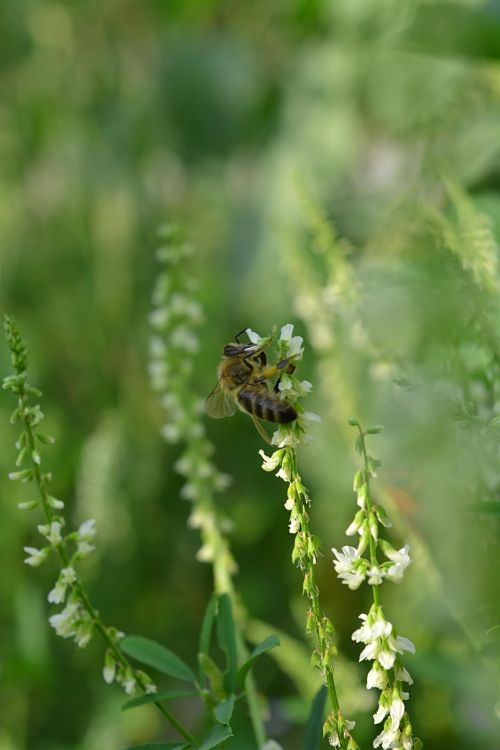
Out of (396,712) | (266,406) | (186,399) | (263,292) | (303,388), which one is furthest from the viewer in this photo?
(263,292)

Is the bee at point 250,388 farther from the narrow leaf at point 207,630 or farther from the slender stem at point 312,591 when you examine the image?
the narrow leaf at point 207,630

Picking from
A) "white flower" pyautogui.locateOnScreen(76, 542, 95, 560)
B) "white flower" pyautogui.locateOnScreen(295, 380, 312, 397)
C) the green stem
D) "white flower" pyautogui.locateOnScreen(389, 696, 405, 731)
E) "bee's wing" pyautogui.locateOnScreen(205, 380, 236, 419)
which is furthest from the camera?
"bee's wing" pyautogui.locateOnScreen(205, 380, 236, 419)

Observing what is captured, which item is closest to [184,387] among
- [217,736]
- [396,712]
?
[217,736]

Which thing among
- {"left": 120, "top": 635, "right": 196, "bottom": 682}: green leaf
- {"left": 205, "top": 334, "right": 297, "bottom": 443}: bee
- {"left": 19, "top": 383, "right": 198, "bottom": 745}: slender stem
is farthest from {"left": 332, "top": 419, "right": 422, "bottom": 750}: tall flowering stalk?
{"left": 120, "top": 635, "right": 196, "bottom": 682}: green leaf

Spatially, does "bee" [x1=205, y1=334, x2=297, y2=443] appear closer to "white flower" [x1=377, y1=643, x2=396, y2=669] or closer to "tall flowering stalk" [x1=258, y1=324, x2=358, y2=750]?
"tall flowering stalk" [x1=258, y1=324, x2=358, y2=750]

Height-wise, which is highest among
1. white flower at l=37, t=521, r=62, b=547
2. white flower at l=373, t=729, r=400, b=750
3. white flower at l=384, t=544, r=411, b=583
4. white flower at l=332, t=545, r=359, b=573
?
white flower at l=384, t=544, r=411, b=583

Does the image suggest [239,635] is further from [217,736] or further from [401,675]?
[401,675]

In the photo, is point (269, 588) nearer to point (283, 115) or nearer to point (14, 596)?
point (14, 596)
